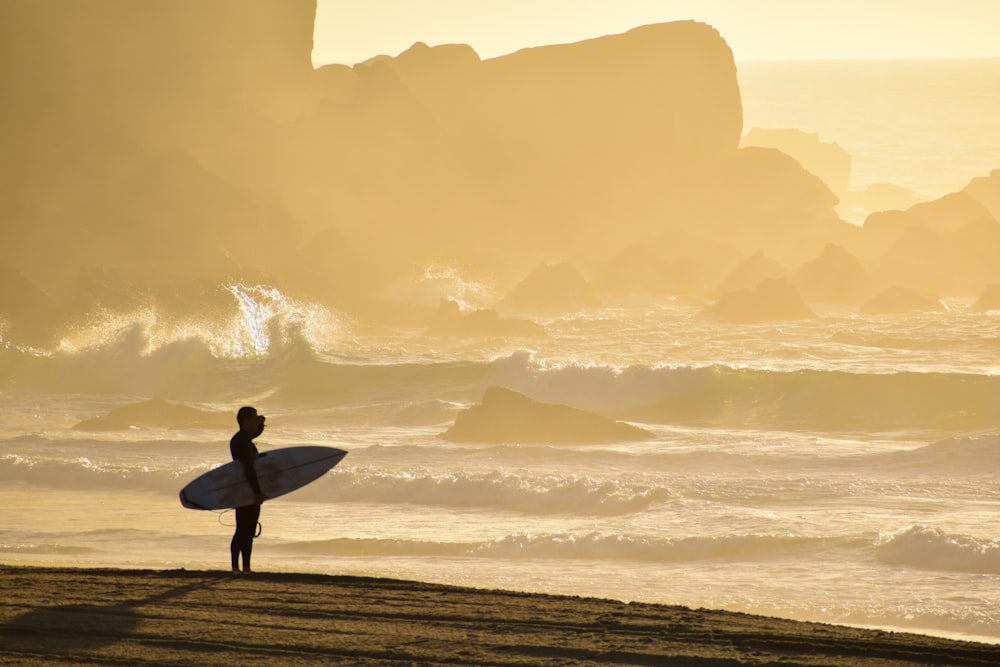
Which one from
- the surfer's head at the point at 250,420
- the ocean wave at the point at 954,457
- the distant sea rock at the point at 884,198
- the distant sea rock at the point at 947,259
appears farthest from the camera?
the distant sea rock at the point at 884,198

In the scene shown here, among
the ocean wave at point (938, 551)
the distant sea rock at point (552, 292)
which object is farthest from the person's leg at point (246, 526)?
the distant sea rock at point (552, 292)

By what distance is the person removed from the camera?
9.96 m

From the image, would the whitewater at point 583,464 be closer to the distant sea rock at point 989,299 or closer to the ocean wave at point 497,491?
the ocean wave at point 497,491

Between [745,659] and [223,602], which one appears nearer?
[745,659]

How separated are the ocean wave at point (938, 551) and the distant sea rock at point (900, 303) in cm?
3094

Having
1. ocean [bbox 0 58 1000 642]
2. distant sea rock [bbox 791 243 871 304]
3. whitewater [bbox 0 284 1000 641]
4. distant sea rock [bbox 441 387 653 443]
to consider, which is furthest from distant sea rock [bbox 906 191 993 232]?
distant sea rock [bbox 441 387 653 443]

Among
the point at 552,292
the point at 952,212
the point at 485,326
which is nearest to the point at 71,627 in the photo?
the point at 485,326

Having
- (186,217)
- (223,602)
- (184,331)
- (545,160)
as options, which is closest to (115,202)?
(186,217)

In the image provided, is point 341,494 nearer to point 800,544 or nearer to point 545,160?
point 800,544

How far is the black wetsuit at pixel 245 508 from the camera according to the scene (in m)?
10.0

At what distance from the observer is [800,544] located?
542 inches

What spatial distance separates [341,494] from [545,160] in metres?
46.7

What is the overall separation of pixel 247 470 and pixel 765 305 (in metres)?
34.3

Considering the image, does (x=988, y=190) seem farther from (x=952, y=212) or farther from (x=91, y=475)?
(x=91, y=475)
